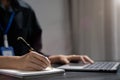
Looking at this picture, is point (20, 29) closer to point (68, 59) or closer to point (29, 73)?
point (68, 59)

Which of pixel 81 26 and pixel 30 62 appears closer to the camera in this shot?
pixel 30 62

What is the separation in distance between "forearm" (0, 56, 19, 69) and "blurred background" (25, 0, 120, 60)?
141 cm

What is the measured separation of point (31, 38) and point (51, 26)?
0.74 m

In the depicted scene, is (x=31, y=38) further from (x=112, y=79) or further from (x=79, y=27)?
(x=112, y=79)

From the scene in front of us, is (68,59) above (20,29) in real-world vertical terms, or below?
below

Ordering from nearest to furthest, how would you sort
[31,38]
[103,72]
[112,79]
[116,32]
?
[112,79], [103,72], [31,38], [116,32]

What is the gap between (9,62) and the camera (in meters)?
1.07

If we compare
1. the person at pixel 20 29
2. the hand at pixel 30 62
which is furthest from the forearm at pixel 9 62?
the person at pixel 20 29

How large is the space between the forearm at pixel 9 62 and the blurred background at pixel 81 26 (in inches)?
55.5

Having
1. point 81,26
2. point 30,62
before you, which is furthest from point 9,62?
point 81,26

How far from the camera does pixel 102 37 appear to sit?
240cm

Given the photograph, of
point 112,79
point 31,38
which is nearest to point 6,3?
point 31,38

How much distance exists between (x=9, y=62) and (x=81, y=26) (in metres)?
1.52

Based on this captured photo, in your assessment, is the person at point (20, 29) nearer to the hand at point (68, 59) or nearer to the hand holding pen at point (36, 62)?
the hand at point (68, 59)
